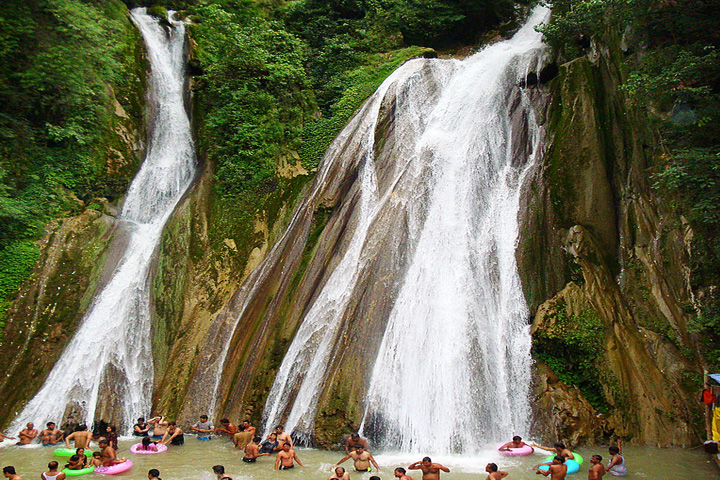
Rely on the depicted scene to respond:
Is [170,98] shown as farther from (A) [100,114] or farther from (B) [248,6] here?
(B) [248,6]

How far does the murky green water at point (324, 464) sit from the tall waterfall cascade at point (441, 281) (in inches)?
30.7

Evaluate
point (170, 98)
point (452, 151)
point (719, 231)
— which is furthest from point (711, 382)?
point (170, 98)

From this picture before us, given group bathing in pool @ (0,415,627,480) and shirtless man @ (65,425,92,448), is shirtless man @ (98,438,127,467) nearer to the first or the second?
group bathing in pool @ (0,415,627,480)

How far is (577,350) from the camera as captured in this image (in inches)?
452

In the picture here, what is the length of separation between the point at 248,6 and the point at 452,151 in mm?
16430

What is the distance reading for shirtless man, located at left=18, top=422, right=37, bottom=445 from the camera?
11430 mm

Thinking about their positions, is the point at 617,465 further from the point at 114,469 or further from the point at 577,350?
the point at 114,469

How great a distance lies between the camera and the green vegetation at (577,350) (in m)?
11.3

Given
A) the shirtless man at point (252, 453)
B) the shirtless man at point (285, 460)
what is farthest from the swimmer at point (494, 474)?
the shirtless man at point (252, 453)

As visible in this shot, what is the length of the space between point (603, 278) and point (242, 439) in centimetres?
976

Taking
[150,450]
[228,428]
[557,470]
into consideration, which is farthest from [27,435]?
[557,470]

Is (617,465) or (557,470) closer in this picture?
(557,470)

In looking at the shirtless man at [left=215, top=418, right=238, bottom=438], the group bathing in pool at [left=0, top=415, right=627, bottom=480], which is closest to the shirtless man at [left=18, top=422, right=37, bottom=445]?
the group bathing in pool at [left=0, top=415, right=627, bottom=480]

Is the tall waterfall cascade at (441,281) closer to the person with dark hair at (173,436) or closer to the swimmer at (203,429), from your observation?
the swimmer at (203,429)
